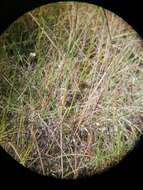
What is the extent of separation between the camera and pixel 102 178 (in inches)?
94.0

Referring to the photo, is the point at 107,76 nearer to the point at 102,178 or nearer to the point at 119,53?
the point at 119,53

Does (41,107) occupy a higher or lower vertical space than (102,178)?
higher

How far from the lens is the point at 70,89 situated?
2.29 metres

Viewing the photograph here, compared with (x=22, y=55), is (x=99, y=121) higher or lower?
lower

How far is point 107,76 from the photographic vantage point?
228cm

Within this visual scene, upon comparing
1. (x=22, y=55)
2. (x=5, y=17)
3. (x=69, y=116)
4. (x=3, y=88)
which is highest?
(x=5, y=17)

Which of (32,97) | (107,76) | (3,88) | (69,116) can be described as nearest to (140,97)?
(107,76)

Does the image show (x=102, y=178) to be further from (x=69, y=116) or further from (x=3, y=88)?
(x=3, y=88)

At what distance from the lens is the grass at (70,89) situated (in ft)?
7.44

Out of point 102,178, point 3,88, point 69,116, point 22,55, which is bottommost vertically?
point 102,178

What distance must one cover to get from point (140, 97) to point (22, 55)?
23.7 inches

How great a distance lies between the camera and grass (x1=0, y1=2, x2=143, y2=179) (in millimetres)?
2268

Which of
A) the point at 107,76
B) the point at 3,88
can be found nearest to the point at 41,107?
the point at 3,88

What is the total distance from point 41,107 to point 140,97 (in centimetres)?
48
